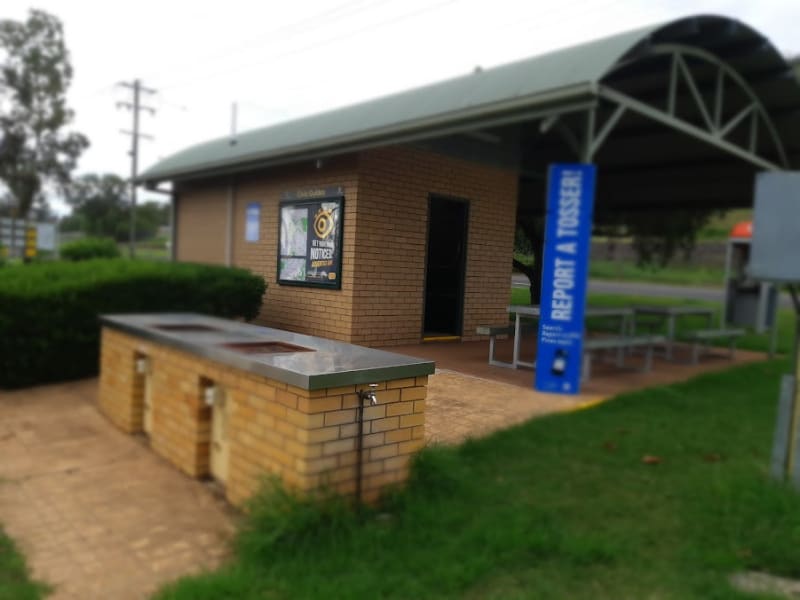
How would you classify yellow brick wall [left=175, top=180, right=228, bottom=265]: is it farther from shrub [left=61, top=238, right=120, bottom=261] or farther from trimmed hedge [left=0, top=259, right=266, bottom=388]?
shrub [left=61, top=238, right=120, bottom=261]

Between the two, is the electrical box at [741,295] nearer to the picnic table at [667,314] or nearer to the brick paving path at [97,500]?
the picnic table at [667,314]

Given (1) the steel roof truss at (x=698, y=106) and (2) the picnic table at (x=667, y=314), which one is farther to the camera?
(2) the picnic table at (x=667, y=314)

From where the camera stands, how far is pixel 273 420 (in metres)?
2.75

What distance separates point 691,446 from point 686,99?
641cm

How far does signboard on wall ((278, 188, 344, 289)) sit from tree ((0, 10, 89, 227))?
230 centimetres

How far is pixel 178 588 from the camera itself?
8.38ft

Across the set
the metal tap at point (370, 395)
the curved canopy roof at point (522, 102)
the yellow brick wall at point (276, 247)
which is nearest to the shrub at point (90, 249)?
the curved canopy roof at point (522, 102)

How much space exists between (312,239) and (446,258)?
0.37m

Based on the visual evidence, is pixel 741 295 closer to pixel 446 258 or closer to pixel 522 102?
pixel 522 102

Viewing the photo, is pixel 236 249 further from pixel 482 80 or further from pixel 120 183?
pixel 482 80

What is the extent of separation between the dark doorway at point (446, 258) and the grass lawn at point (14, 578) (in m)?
2.23

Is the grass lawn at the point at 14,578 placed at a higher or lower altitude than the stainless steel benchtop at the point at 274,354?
lower

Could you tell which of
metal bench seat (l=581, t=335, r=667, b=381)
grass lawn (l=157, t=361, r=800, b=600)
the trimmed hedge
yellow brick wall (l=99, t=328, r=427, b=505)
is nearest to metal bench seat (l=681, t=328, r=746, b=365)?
metal bench seat (l=581, t=335, r=667, b=381)

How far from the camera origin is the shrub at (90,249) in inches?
115
